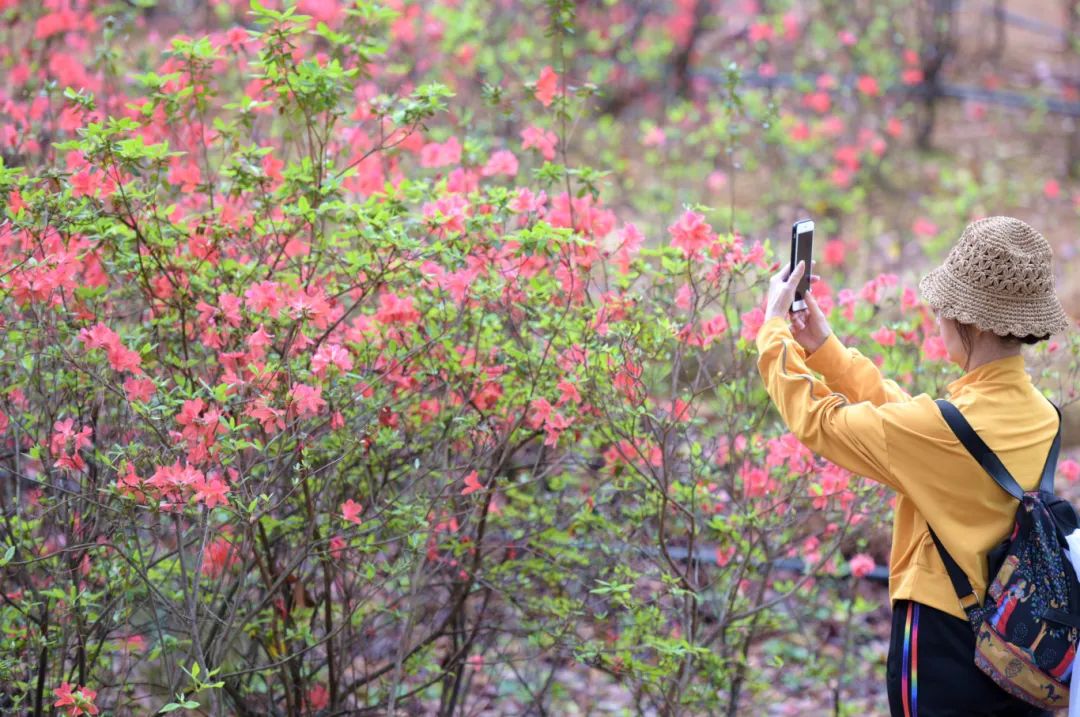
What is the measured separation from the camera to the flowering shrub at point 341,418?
270cm

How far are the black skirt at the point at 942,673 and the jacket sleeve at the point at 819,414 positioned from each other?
0.27 meters

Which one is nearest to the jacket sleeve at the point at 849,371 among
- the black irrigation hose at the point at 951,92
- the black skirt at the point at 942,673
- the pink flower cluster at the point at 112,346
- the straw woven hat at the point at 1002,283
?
the straw woven hat at the point at 1002,283

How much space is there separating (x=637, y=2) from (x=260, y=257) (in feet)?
23.6

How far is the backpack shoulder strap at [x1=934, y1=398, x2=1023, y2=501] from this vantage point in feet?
7.04

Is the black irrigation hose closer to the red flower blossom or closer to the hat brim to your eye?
the red flower blossom

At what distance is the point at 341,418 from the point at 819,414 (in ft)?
3.69

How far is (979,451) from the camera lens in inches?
84.7

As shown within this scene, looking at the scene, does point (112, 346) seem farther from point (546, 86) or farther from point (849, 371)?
point (849, 371)

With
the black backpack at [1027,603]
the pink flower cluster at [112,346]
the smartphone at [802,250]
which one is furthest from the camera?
the pink flower cluster at [112,346]

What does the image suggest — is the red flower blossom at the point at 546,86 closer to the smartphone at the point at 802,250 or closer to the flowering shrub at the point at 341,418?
the flowering shrub at the point at 341,418

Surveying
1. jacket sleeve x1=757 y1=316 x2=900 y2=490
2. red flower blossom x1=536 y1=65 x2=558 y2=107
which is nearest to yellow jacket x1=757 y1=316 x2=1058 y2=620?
jacket sleeve x1=757 y1=316 x2=900 y2=490

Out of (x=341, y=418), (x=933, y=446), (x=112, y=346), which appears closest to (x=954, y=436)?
(x=933, y=446)

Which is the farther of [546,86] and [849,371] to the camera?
[546,86]

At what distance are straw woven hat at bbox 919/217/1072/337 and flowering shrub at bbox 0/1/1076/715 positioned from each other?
2.67 ft
